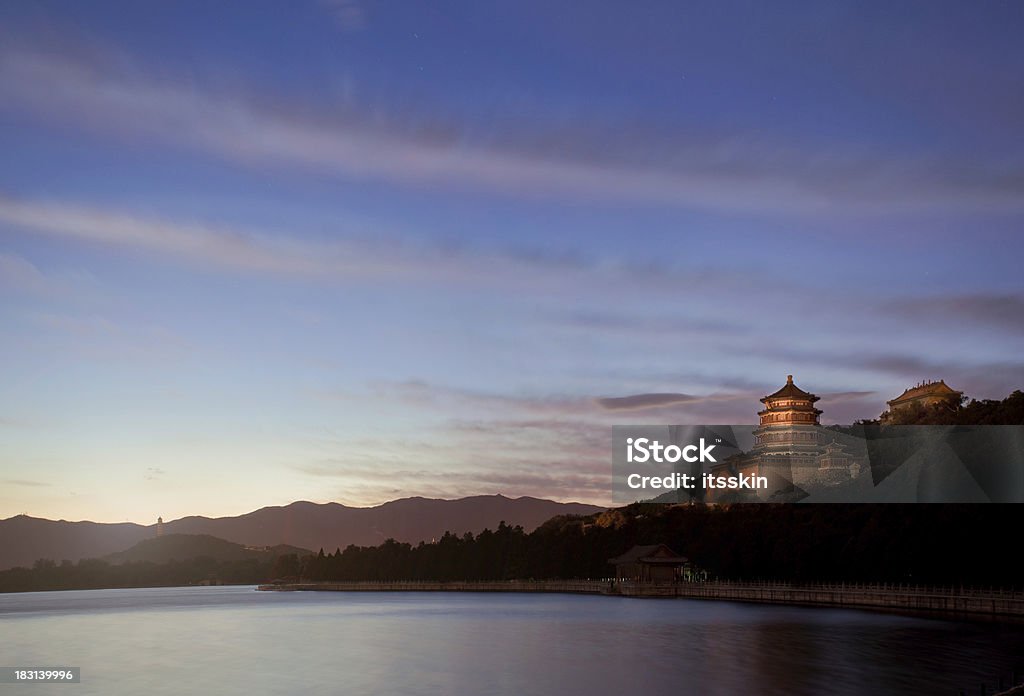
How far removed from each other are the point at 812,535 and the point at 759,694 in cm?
5169

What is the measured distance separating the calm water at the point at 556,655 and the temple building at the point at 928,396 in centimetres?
7739

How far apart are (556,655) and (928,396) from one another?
121 metres

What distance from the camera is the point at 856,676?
4225cm

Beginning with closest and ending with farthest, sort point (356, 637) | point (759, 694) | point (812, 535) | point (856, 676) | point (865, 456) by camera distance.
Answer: point (759, 694) < point (856, 676) < point (356, 637) < point (812, 535) < point (865, 456)

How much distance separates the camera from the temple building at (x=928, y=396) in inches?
6048

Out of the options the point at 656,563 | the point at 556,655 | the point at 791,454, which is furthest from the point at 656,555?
the point at 556,655

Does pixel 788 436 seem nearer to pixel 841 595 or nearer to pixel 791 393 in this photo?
pixel 791 393

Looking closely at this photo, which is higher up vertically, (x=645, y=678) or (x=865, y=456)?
(x=865, y=456)

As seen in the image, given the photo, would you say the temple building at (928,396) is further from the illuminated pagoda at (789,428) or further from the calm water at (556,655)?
the calm water at (556,655)

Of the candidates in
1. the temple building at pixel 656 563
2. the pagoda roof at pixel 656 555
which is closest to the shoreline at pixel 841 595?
the temple building at pixel 656 563

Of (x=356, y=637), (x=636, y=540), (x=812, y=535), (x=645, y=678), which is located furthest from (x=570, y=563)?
(x=645, y=678)

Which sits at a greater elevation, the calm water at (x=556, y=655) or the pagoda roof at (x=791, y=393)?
the pagoda roof at (x=791, y=393)

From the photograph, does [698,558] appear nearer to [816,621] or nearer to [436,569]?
[816,621]

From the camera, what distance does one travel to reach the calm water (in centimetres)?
4306
